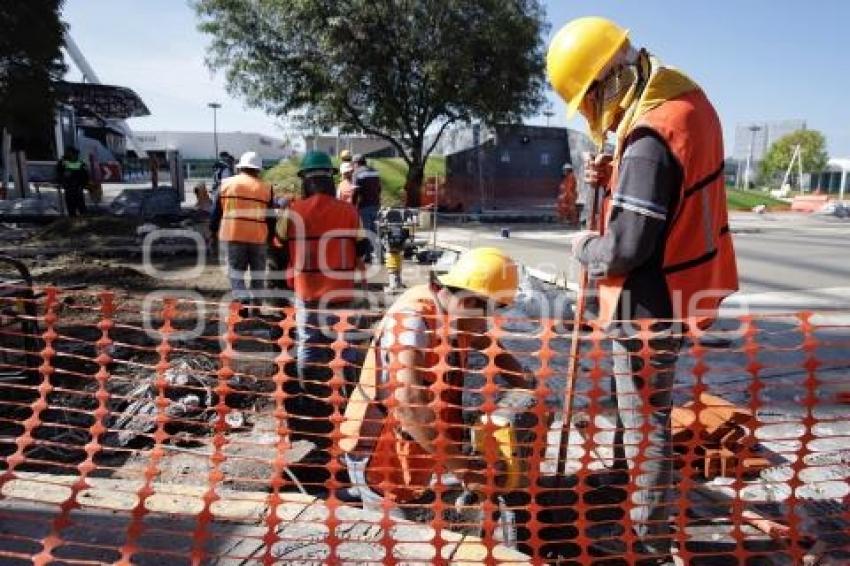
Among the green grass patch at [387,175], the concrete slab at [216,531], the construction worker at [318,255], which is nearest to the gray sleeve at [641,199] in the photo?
the concrete slab at [216,531]

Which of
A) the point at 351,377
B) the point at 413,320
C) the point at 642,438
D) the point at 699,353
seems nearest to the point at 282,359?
the point at 413,320

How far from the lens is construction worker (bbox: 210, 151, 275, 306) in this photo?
20.5 ft

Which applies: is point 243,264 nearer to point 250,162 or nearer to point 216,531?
point 250,162

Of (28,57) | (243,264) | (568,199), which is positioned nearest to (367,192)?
(243,264)

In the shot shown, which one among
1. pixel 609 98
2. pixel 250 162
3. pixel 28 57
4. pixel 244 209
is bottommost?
pixel 244 209

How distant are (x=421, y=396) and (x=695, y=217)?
3.93 feet

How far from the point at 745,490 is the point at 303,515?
7.04 ft

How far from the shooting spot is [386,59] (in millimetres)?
18984

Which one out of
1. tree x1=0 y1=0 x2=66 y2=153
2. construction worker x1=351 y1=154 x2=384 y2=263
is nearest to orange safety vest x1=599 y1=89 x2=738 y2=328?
construction worker x1=351 y1=154 x2=384 y2=263

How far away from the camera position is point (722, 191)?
232cm

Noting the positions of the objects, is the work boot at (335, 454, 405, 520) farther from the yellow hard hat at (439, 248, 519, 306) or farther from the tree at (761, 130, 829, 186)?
the tree at (761, 130, 829, 186)

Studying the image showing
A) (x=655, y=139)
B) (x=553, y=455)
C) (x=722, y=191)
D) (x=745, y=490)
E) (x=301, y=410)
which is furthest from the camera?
(x=301, y=410)

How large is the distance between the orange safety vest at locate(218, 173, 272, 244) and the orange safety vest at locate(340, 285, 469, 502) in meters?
3.94

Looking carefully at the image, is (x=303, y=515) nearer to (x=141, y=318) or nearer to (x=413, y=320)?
(x=413, y=320)
